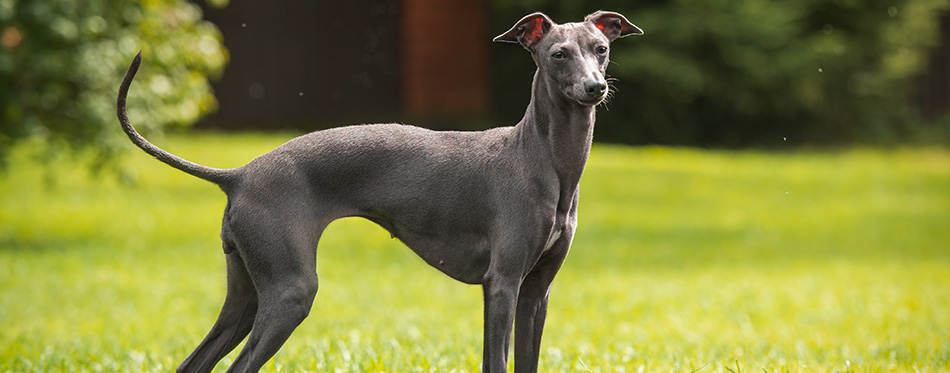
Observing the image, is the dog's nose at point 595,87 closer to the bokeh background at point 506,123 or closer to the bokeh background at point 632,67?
the bokeh background at point 506,123

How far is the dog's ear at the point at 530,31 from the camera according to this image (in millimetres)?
3719

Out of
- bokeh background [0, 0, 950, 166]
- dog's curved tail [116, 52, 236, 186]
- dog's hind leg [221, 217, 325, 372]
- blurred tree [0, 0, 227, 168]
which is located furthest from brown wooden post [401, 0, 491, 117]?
dog's hind leg [221, 217, 325, 372]

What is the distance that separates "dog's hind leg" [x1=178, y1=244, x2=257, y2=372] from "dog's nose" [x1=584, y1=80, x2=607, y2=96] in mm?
1553

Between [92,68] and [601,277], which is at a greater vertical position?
[92,68]

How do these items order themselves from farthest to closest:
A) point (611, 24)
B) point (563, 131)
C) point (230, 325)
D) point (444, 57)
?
point (444, 57), point (230, 325), point (611, 24), point (563, 131)

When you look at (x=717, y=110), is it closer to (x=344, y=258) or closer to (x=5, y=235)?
(x=344, y=258)

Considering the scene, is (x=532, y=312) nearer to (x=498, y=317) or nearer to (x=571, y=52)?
(x=498, y=317)

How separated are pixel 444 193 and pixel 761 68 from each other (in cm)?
1912

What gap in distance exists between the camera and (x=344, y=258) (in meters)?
11.4

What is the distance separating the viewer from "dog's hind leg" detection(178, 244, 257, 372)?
400 centimetres

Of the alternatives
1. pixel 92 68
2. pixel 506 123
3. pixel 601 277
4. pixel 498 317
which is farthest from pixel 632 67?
pixel 498 317

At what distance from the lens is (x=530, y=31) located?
3.77 meters

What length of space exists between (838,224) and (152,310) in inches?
395

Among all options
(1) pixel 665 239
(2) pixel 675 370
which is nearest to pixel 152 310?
(2) pixel 675 370
